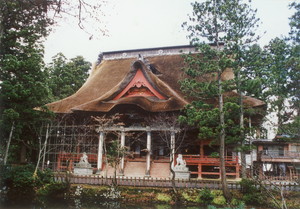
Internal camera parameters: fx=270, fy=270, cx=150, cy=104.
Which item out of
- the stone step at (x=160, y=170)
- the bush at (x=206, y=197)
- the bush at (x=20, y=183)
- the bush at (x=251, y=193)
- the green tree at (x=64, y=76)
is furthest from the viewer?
the green tree at (x=64, y=76)

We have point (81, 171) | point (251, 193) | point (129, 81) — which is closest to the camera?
point (251, 193)

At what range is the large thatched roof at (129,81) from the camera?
1588cm

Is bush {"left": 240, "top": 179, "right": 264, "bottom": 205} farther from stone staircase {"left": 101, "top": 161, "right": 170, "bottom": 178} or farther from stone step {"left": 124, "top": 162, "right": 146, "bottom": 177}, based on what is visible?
stone step {"left": 124, "top": 162, "right": 146, "bottom": 177}

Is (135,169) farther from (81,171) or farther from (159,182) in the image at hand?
(159,182)

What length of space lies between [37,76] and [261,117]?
13.2m

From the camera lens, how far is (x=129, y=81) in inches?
671

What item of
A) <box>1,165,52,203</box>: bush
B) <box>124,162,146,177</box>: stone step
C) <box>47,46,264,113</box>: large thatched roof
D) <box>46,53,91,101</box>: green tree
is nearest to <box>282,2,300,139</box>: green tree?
<box>47,46,264,113</box>: large thatched roof

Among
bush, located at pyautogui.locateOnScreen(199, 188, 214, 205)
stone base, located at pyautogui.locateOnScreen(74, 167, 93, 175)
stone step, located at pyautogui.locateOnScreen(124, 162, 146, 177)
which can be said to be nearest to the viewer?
bush, located at pyautogui.locateOnScreen(199, 188, 214, 205)

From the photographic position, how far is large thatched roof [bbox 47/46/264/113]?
625 inches

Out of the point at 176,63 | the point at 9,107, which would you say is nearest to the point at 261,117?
the point at 176,63

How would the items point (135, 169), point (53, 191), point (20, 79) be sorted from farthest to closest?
1. point (135, 169)
2. point (20, 79)
3. point (53, 191)

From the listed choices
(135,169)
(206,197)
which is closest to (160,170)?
(135,169)

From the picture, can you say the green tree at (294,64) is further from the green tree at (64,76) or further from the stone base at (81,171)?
the green tree at (64,76)

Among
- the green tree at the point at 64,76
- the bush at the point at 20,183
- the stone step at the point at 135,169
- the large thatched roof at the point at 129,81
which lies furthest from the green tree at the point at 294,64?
the green tree at the point at 64,76
